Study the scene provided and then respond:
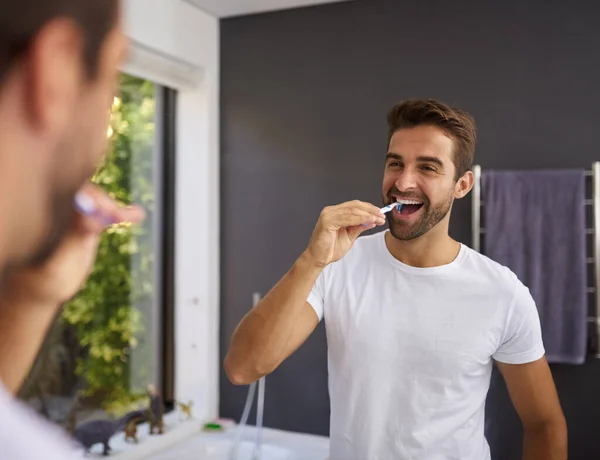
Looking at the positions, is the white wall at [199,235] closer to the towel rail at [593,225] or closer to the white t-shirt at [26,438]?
the towel rail at [593,225]

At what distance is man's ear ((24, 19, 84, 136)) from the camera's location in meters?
0.23

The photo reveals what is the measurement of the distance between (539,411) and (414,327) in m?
0.34

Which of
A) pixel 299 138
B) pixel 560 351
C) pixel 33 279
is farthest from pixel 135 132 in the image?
pixel 33 279

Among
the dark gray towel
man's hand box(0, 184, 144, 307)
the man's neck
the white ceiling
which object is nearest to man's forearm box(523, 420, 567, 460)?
the man's neck

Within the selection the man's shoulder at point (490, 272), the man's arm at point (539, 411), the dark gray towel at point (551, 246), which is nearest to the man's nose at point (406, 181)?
the man's shoulder at point (490, 272)

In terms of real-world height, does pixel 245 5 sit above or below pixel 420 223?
above

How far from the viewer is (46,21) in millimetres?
237

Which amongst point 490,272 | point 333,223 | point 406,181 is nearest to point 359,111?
point 406,181

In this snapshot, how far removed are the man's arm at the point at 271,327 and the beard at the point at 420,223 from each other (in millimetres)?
263

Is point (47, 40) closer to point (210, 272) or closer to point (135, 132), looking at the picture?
point (135, 132)

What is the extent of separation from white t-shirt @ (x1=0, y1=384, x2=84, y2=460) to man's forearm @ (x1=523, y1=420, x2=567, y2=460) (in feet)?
4.36

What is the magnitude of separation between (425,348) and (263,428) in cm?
143

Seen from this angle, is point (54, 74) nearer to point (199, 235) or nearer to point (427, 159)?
point (427, 159)

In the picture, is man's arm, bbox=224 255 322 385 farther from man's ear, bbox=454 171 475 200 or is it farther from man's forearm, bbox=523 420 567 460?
man's forearm, bbox=523 420 567 460
